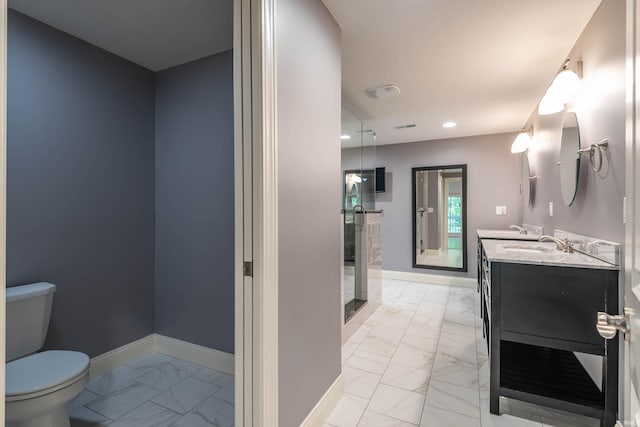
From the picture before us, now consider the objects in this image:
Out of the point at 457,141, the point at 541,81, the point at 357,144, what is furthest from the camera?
the point at 457,141

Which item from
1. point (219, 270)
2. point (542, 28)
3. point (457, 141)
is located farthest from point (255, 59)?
point (457, 141)

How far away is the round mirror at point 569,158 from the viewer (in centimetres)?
203

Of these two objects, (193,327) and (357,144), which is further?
(357,144)

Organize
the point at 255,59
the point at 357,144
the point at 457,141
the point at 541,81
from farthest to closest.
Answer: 1. the point at 457,141
2. the point at 357,144
3. the point at 541,81
4. the point at 255,59

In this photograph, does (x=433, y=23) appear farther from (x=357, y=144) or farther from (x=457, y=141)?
(x=457, y=141)

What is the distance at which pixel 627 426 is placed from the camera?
703 mm

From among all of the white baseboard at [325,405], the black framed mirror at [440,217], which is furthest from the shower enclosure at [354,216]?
the black framed mirror at [440,217]

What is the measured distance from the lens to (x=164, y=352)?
8.09ft

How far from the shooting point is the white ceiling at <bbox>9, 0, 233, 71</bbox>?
173cm

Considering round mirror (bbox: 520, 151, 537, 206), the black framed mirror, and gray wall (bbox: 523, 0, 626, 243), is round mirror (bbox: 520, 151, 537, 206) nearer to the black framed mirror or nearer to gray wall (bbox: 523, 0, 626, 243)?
the black framed mirror

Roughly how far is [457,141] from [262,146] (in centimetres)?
430

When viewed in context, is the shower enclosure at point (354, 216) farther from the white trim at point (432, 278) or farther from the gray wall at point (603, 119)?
the white trim at point (432, 278)

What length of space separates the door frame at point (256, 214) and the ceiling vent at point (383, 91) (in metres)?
1.72

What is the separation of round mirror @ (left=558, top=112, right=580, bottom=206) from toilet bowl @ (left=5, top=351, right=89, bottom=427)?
319 cm
